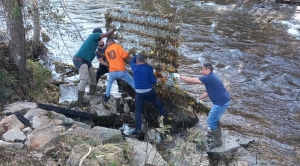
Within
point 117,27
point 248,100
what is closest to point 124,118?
point 117,27

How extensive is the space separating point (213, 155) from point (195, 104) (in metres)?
1.39

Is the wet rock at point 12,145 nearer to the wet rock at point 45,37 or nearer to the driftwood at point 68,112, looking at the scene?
the driftwood at point 68,112

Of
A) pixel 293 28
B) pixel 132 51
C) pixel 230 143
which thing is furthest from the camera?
pixel 293 28

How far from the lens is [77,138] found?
210 inches

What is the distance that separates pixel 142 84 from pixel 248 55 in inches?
273

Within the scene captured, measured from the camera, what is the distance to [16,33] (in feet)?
22.2

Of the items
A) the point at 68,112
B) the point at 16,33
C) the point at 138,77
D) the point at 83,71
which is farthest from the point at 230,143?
the point at 16,33

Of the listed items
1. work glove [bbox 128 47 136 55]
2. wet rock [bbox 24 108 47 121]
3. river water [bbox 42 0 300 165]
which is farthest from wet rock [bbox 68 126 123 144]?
work glove [bbox 128 47 136 55]

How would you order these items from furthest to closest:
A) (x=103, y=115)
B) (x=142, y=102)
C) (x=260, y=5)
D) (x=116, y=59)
A: (x=260, y=5) < (x=116, y=59) < (x=103, y=115) < (x=142, y=102)

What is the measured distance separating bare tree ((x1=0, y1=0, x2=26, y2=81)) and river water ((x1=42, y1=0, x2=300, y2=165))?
1.28m

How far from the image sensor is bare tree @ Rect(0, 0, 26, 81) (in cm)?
620

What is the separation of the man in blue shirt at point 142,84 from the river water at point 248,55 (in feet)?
4.01

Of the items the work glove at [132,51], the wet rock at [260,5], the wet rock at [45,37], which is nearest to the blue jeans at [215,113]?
the work glove at [132,51]

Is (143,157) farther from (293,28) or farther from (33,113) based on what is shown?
(293,28)
